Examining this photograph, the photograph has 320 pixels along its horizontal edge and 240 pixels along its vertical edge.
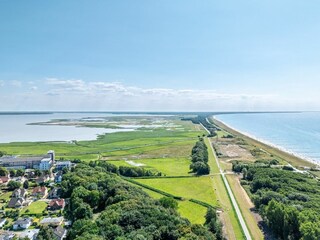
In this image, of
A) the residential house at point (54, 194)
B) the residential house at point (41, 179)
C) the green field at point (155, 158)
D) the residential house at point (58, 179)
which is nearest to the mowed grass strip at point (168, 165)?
the green field at point (155, 158)

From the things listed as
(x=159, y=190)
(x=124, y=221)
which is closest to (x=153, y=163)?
(x=159, y=190)

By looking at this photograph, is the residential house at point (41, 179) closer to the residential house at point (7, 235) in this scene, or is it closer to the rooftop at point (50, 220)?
the rooftop at point (50, 220)

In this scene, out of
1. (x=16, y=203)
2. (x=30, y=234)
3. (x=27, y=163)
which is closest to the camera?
(x=30, y=234)

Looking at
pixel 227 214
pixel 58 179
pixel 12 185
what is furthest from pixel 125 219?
pixel 12 185

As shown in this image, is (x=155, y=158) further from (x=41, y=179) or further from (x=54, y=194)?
(x=54, y=194)

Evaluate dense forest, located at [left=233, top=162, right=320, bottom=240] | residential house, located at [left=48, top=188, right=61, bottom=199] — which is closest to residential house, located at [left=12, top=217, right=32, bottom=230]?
residential house, located at [left=48, top=188, right=61, bottom=199]

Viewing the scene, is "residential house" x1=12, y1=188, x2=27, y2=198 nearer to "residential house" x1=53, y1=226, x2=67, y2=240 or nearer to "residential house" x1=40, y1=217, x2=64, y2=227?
"residential house" x1=40, y1=217, x2=64, y2=227
